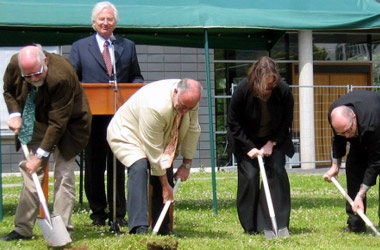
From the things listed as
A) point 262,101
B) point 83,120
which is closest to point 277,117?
point 262,101

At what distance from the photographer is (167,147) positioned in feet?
17.9

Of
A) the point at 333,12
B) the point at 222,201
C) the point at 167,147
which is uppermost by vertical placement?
the point at 333,12

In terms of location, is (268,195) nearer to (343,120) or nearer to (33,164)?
(343,120)

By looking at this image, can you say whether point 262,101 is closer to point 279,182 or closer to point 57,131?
point 279,182

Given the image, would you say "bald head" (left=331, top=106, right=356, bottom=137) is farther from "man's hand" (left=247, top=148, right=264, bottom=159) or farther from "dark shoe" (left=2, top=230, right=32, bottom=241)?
"dark shoe" (left=2, top=230, right=32, bottom=241)

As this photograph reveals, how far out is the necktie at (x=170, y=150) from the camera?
533cm

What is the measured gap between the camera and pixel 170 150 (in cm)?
543

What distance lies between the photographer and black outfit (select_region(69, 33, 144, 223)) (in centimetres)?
652

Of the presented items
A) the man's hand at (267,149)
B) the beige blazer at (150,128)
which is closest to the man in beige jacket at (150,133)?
the beige blazer at (150,128)

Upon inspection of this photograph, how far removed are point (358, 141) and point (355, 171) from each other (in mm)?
397

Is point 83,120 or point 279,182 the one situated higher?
point 83,120

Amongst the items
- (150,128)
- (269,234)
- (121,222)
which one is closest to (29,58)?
(150,128)

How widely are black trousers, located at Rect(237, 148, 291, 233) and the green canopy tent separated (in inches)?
64.9

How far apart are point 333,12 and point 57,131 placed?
12.5 ft
